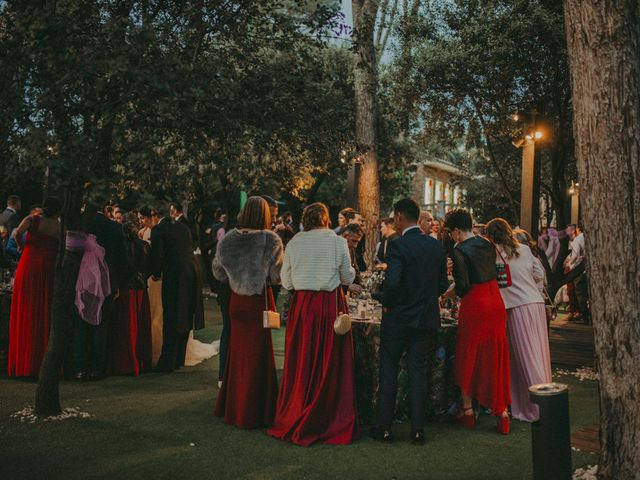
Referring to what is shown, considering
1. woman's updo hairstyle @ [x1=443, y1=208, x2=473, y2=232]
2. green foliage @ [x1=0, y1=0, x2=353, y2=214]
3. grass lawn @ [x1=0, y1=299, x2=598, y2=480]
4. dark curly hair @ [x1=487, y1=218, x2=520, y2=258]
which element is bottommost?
grass lawn @ [x1=0, y1=299, x2=598, y2=480]

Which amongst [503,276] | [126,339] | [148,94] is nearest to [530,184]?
[503,276]

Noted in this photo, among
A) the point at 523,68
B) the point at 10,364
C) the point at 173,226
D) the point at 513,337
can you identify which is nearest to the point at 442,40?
the point at 523,68

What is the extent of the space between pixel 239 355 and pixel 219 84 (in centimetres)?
241

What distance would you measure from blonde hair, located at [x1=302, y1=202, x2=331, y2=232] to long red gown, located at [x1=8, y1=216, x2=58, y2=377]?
→ 3.63 m

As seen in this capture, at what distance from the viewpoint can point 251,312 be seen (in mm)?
5977

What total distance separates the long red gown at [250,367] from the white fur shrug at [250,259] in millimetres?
123

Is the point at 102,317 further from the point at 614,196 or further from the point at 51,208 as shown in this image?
the point at 614,196

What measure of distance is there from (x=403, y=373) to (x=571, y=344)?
6.08m

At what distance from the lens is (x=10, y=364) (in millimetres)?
7719

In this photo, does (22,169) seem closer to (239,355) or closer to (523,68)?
(239,355)

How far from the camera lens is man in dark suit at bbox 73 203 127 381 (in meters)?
7.68

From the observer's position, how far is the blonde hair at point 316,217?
5789 mm

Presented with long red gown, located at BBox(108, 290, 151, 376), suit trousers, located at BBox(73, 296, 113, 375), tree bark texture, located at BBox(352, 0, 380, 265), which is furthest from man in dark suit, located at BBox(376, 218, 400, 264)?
tree bark texture, located at BBox(352, 0, 380, 265)

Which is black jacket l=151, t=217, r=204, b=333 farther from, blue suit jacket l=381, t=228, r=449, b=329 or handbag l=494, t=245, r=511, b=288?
handbag l=494, t=245, r=511, b=288
